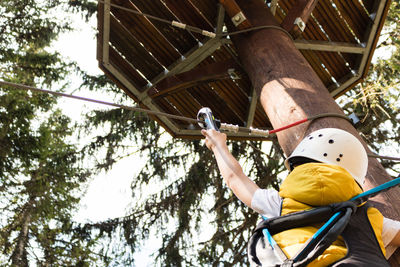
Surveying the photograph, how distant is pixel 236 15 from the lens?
3803 mm

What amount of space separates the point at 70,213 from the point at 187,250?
5.61 m

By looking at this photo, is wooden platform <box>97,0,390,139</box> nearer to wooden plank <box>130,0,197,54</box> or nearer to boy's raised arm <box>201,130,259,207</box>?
wooden plank <box>130,0,197,54</box>

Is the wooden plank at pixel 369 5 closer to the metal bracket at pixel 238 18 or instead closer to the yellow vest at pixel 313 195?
the metal bracket at pixel 238 18

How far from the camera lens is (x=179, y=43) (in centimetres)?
487

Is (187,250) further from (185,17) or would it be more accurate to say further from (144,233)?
(185,17)

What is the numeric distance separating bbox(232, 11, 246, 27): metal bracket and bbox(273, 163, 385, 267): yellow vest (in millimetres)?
1918

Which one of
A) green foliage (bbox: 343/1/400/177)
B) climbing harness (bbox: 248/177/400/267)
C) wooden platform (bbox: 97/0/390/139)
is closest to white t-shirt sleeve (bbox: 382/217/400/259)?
climbing harness (bbox: 248/177/400/267)

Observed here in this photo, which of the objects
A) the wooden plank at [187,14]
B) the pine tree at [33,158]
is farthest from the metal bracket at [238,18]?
the pine tree at [33,158]

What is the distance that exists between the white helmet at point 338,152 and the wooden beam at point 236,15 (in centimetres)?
158

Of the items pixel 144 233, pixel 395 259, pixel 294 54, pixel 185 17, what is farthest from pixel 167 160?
pixel 395 259

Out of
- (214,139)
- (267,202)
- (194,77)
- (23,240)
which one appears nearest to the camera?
(267,202)

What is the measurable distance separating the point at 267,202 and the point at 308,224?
26 cm

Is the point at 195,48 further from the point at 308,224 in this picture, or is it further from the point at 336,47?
the point at 308,224

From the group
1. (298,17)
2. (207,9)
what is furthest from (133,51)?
(298,17)
